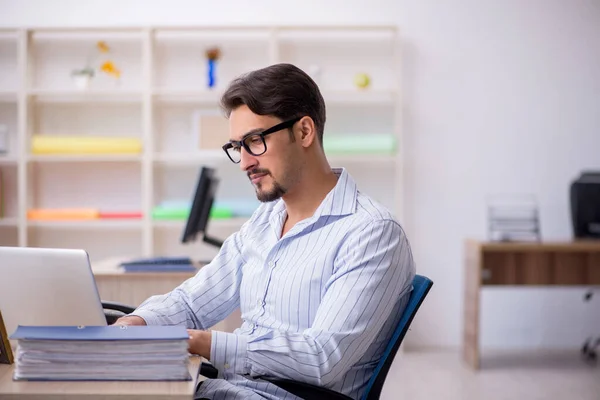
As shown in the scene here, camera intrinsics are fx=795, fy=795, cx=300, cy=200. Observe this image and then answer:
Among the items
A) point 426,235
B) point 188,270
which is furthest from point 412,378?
point 188,270

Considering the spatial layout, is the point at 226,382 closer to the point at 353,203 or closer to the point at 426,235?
the point at 353,203

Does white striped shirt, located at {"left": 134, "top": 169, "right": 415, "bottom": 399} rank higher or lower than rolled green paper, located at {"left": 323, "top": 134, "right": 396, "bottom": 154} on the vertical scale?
lower

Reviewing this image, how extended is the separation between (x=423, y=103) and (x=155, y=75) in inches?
71.4

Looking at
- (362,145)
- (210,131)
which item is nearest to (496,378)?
(362,145)

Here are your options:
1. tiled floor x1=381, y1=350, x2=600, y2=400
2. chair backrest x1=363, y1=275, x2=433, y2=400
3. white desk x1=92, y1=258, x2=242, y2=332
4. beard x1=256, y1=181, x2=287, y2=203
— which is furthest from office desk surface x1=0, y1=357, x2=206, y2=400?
tiled floor x1=381, y1=350, x2=600, y2=400

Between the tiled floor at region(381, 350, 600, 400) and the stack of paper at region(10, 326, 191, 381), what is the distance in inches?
108

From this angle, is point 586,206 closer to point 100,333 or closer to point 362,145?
point 362,145

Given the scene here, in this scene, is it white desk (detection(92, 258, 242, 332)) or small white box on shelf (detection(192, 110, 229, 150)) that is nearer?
white desk (detection(92, 258, 242, 332))

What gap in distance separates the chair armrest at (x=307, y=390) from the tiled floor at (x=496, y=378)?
7.86 ft

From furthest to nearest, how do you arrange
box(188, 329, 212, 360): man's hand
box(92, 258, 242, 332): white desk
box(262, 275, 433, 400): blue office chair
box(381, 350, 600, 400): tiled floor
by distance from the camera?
box(381, 350, 600, 400): tiled floor → box(92, 258, 242, 332): white desk → box(262, 275, 433, 400): blue office chair → box(188, 329, 212, 360): man's hand

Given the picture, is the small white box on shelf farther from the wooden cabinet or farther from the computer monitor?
the wooden cabinet

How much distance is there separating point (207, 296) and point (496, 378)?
9.38ft

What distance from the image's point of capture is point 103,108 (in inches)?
210

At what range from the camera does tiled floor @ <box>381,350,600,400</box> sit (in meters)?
4.04
